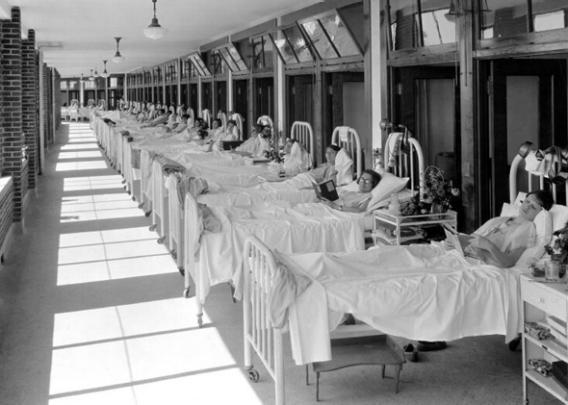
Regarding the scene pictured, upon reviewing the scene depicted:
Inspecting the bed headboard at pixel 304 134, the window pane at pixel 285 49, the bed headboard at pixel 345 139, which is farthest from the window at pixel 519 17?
the window pane at pixel 285 49

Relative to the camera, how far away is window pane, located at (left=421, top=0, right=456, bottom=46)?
6509 millimetres

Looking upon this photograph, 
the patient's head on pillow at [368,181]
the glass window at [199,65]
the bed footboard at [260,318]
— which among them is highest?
the glass window at [199,65]

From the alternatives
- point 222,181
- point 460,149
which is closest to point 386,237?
point 460,149

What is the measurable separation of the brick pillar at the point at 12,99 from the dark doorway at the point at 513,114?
262 inches

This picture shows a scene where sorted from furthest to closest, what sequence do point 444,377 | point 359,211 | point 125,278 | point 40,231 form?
1. point 40,231
2. point 125,278
3. point 359,211
4. point 444,377

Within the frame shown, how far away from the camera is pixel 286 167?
9695 millimetres

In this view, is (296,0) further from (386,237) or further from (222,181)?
(386,237)

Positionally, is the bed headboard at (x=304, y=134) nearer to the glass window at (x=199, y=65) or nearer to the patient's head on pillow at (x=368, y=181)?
the patient's head on pillow at (x=368, y=181)

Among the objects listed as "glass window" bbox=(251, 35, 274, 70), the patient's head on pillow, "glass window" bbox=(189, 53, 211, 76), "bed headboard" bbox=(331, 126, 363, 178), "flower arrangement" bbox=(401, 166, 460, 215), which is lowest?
"flower arrangement" bbox=(401, 166, 460, 215)

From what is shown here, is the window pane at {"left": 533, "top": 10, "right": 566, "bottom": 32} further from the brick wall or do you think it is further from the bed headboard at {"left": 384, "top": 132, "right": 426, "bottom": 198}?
the brick wall

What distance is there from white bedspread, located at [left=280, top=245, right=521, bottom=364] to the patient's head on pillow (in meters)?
2.74

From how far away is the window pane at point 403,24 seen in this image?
→ 7293 millimetres

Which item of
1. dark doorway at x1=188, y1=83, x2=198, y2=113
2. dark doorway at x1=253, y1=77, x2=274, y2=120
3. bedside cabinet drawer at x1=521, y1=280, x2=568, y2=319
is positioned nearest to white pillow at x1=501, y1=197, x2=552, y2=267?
bedside cabinet drawer at x1=521, y1=280, x2=568, y2=319

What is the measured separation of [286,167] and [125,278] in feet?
10.3
